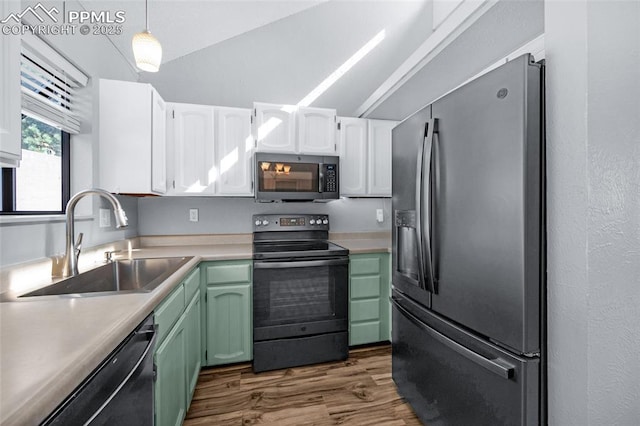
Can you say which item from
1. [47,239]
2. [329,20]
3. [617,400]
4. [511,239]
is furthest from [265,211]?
[617,400]

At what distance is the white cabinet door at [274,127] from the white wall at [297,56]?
0.45m

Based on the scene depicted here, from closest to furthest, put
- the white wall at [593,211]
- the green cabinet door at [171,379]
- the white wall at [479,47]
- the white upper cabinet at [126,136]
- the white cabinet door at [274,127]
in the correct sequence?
the white wall at [593,211]
the green cabinet door at [171,379]
the white wall at [479,47]
the white upper cabinet at [126,136]
the white cabinet door at [274,127]

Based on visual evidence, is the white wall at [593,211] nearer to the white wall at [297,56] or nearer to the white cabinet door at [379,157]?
the white cabinet door at [379,157]

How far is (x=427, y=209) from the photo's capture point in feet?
4.60

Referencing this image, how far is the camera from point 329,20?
2670 mm

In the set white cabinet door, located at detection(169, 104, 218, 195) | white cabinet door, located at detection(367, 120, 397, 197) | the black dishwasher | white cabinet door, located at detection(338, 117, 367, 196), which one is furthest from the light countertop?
white cabinet door, located at detection(367, 120, 397, 197)

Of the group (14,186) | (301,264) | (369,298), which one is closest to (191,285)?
(301,264)

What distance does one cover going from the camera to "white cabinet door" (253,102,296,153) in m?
2.44

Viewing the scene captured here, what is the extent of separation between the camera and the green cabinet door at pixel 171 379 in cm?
115

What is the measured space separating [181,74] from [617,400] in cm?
339

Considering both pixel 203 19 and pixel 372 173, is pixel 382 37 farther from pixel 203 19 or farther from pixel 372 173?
pixel 203 19

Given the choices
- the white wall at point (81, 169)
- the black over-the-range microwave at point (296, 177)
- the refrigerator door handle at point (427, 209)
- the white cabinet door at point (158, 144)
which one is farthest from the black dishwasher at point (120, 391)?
the black over-the-range microwave at point (296, 177)

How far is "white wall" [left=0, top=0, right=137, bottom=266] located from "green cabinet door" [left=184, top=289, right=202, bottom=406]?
0.73 metres

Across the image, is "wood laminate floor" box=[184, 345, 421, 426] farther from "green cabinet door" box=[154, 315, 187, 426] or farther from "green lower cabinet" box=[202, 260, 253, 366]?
"green cabinet door" box=[154, 315, 187, 426]
